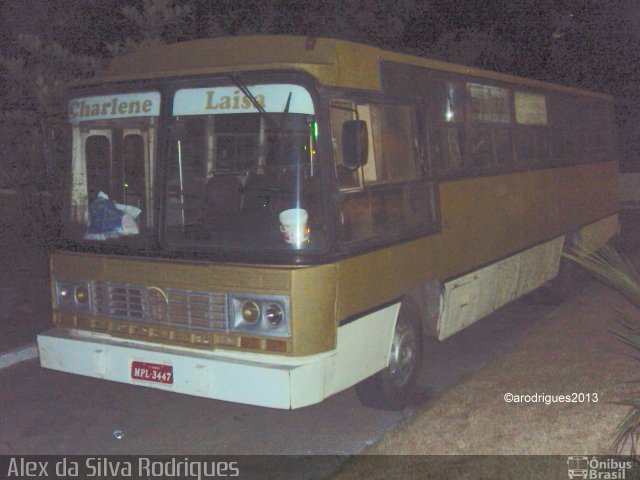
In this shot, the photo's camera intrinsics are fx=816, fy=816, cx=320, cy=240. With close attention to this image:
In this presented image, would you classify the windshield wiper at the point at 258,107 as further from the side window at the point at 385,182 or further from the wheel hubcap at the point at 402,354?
the wheel hubcap at the point at 402,354

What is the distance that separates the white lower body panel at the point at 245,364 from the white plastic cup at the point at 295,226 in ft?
2.40

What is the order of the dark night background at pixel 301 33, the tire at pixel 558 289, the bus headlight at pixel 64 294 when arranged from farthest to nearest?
the tire at pixel 558 289 < the dark night background at pixel 301 33 < the bus headlight at pixel 64 294

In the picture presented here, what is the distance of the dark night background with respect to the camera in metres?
11.2

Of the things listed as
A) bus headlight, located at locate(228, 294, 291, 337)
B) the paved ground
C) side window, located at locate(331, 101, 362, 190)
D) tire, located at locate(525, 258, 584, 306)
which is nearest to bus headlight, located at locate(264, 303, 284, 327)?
bus headlight, located at locate(228, 294, 291, 337)

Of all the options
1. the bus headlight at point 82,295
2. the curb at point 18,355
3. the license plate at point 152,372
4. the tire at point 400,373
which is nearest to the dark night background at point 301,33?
the bus headlight at point 82,295

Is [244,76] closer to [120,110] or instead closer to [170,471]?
[120,110]

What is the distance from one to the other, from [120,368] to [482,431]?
2.68 metres

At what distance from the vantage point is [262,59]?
585 centimetres

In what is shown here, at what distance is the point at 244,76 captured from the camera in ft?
19.0

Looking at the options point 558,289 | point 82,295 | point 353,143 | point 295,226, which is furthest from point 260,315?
point 558,289

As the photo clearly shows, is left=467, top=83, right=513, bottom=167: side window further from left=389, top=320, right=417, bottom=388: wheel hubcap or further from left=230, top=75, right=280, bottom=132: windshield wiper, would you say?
left=230, top=75, right=280, bottom=132: windshield wiper

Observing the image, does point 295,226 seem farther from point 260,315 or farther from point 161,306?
point 161,306

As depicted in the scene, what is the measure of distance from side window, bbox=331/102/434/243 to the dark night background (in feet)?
8.59

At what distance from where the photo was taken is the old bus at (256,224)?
564cm
